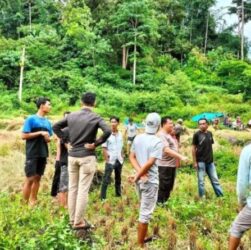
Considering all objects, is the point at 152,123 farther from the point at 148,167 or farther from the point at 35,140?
the point at 35,140

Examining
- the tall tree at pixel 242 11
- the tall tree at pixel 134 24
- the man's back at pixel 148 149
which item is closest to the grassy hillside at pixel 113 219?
the man's back at pixel 148 149

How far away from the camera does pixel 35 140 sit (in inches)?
246

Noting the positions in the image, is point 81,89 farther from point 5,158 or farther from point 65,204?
point 65,204

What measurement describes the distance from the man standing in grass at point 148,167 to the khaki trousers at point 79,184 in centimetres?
53

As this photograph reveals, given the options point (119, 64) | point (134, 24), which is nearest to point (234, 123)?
point (134, 24)

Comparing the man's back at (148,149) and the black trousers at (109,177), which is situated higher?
the man's back at (148,149)

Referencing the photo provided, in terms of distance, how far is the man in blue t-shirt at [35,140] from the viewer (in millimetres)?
6188

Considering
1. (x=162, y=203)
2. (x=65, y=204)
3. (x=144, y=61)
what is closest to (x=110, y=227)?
(x=65, y=204)

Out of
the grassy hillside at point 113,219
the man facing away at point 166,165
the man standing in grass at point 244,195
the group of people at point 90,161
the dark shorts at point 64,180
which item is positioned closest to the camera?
the man standing in grass at point 244,195

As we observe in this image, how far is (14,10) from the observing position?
1838 inches

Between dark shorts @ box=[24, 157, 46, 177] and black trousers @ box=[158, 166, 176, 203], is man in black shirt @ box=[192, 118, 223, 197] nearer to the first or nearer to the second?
black trousers @ box=[158, 166, 176, 203]

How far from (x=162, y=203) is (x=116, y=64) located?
32.2 meters

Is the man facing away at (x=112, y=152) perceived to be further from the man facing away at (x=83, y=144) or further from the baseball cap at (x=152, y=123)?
the baseball cap at (x=152, y=123)

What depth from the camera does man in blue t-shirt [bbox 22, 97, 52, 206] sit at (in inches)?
244
